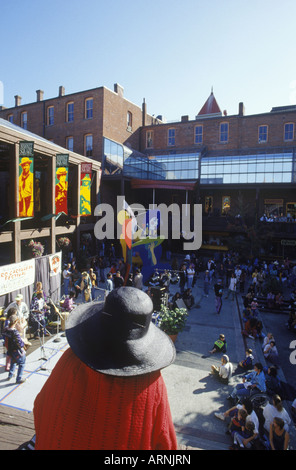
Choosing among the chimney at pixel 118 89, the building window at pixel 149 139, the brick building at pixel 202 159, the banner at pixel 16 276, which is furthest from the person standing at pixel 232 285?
the building window at pixel 149 139

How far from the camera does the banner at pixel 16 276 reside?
9152 millimetres

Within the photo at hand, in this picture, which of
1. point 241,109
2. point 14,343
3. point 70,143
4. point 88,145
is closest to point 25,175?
point 14,343

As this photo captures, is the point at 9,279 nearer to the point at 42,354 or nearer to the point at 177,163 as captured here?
the point at 42,354

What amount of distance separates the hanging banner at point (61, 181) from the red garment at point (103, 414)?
15843 millimetres

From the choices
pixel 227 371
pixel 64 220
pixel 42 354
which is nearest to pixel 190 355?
pixel 227 371

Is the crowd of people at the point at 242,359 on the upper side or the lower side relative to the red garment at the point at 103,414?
lower

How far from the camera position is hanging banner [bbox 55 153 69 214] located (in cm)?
1645

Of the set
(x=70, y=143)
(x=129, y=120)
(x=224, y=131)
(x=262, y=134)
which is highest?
(x=129, y=120)

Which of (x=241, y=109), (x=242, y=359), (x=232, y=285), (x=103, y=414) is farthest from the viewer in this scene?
(x=241, y=109)

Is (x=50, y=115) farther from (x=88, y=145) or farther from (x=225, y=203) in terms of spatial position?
(x=225, y=203)

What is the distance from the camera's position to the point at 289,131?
2928 cm

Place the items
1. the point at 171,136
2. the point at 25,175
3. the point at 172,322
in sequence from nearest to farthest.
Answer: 1. the point at 172,322
2. the point at 25,175
3. the point at 171,136

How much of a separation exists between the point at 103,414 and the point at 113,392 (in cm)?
14

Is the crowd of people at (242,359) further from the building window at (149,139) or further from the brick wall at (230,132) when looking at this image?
the building window at (149,139)
